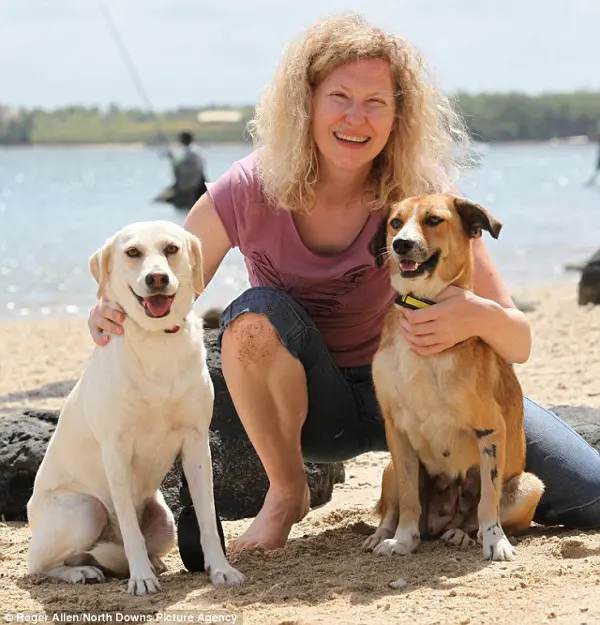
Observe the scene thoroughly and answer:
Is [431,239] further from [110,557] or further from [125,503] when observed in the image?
[110,557]

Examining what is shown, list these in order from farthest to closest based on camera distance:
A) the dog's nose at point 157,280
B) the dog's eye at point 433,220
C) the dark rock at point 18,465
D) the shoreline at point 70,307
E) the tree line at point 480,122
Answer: the tree line at point 480,122 < the shoreline at point 70,307 < the dark rock at point 18,465 < the dog's eye at point 433,220 < the dog's nose at point 157,280

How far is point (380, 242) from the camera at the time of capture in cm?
409

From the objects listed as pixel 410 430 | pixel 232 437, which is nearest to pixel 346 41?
pixel 410 430

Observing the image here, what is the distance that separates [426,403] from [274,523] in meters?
0.83

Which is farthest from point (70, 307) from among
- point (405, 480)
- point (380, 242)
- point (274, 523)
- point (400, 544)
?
point (400, 544)

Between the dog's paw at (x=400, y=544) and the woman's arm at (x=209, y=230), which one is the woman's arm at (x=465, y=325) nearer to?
the dog's paw at (x=400, y=544)

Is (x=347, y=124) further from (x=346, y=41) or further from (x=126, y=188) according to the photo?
(x=126, y=188)

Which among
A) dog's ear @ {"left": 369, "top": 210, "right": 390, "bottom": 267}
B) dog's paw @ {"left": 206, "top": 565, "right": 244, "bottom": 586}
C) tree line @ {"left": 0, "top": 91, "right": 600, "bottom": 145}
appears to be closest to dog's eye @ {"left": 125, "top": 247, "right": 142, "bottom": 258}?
dog's ear @ {"left": 369, "top": 210, "right": 390, "bottom": 267}

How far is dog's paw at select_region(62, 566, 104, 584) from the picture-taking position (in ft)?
12.1

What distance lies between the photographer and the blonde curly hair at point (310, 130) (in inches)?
170

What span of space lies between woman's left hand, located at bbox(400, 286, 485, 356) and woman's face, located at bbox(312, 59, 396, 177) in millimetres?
706

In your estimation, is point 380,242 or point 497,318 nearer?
point 497,318

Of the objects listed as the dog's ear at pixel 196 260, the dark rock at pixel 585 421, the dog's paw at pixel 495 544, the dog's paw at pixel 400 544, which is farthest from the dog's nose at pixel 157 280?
the dark rock at pixel 585 421

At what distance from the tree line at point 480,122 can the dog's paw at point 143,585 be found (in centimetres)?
7165
